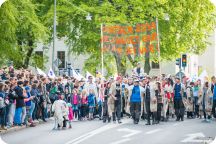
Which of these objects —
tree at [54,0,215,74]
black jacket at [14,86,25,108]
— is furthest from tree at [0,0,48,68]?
black jacket at [14,86,25,108]

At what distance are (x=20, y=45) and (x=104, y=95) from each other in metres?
2.96

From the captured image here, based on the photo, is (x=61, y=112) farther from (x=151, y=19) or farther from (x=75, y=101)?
(x=151, y=19)

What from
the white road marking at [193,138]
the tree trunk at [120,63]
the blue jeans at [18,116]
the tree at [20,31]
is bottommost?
the white road marking at [193,138]

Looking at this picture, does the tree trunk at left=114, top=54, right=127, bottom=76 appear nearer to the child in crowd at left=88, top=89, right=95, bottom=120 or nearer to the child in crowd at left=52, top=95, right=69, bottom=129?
the child in crowd at left=88, top=89, right=95, bottom=120

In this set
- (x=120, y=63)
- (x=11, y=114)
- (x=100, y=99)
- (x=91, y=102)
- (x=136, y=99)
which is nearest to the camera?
(x=11, y=114)

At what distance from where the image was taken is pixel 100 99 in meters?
23.8

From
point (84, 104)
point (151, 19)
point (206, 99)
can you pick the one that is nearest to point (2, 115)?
point (84, 104)

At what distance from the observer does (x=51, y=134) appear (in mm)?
17016

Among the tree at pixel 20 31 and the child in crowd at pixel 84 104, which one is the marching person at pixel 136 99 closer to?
the child in crowd at pixel 84 104

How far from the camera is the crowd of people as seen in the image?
64.3 feet

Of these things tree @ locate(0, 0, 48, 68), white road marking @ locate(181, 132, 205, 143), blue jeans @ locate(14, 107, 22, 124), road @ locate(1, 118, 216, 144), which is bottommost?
road @ locate(1, 118, 216, 144)

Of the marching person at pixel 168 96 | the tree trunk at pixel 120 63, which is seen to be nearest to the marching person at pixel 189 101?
the marching person at pixel 168 96

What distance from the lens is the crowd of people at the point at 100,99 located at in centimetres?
1961

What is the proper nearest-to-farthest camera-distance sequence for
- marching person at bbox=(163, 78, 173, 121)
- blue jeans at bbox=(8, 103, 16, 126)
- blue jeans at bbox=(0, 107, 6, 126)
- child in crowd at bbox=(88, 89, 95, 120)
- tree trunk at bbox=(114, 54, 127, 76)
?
1. blue jeans at bbox=(0, 107, 6, 126)
2. blue jeans at bbox=(8, 103, 16, 126)
3. tree trunk at bbox=(114, 54, 127, 76)
4. marching person at bbox=(163, 78, 173, 121)
5. child in crowd at bbox=(88, 89, 95, 120)
